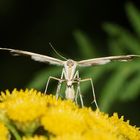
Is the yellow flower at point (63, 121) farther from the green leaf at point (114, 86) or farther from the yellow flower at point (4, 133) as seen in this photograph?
the green leaf at point (114, 86)

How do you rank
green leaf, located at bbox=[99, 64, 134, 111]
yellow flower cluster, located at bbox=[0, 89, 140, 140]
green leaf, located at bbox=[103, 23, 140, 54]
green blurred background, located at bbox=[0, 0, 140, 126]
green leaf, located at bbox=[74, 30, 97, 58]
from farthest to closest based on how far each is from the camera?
green blurred background, located at bbox=[0, 0, 140, 126]
green leaf, located at bbox=[74, 30, 97, 58]
green leaf, located at bbox=[103, 23, 140, 54]
green leaf, located at bbox=[99, 64, 134, 111]
yellow flower cluster, located at bbox=[0, 89, 140, 140]

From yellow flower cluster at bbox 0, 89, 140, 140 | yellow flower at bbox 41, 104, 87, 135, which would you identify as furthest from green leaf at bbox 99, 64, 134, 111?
yellow flower at bbox 41, 104, 87, 135

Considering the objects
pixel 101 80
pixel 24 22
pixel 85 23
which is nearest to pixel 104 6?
pixel 85 23

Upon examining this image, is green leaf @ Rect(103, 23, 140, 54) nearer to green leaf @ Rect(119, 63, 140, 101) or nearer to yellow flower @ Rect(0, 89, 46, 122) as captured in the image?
green leaf @ Rect(119, 63, 140, 101)

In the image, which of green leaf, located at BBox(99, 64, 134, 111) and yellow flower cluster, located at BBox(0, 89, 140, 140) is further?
green leaf, located at BBox(99, 64, 134, 111)

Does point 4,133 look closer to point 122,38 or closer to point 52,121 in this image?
point 52,121

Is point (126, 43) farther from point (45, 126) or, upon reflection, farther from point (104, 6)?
point (45, 126)

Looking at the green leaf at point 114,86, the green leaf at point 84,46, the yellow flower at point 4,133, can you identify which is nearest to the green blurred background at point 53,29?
the green leaf at point 84,46

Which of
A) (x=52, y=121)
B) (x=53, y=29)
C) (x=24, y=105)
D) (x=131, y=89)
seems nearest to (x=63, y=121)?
(x=52, y=121)
